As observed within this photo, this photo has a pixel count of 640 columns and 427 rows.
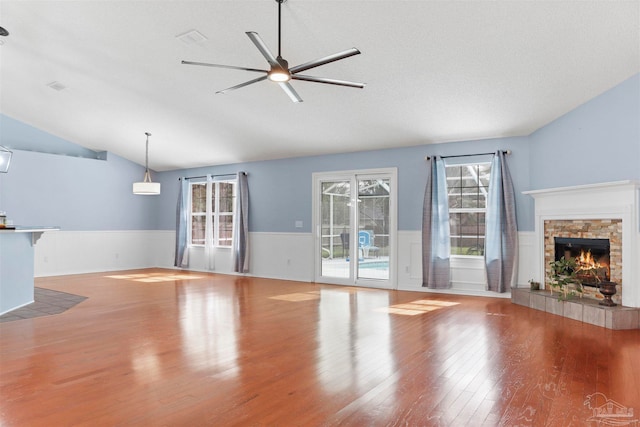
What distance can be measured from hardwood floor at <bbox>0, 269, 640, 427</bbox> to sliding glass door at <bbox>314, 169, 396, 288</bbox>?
1.84 meters

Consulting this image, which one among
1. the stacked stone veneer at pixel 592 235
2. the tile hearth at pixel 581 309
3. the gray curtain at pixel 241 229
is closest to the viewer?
the tile hearth at pixel 581 309

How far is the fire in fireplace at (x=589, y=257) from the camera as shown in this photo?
5.19 meters

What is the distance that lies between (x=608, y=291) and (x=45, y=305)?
23.0 feet

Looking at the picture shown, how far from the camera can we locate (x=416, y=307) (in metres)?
5.89

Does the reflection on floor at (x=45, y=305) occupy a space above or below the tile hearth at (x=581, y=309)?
below

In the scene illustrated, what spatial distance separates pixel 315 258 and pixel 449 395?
573 cm

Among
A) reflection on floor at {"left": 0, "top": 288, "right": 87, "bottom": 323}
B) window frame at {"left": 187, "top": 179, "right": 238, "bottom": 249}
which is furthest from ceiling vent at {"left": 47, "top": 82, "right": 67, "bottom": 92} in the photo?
window frame at {"left": 187, "top": 179, "right": 238, "bottom": 249}

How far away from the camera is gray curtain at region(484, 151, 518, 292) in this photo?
6.49 m

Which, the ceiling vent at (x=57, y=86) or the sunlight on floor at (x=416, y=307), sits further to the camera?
the ceiling vent at (x=57, y=86)

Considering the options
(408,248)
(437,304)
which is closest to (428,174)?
(408,248)

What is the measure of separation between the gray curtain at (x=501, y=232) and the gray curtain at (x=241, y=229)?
4835 millimetres

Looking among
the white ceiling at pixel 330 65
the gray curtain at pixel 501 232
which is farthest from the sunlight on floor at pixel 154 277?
the gray curtain at pixel 501 232

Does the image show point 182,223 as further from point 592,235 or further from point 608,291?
point 608,291

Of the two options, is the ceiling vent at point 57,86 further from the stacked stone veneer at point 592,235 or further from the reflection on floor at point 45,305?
the stacked stone veneer at point 592,235
